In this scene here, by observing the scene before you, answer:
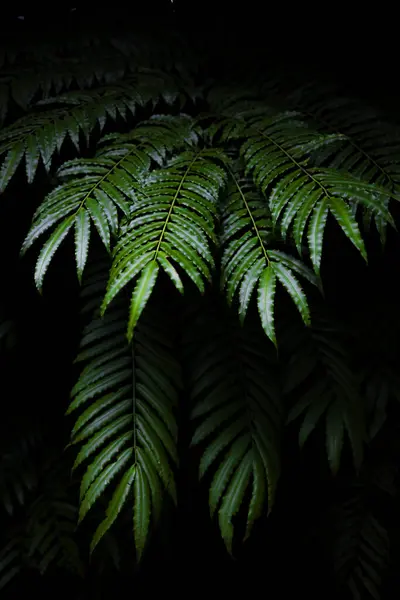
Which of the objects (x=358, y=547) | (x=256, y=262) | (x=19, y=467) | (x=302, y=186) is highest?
(x=302, y=186)

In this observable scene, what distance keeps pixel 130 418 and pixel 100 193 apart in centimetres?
35

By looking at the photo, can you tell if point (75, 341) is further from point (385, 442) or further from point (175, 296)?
point (385, 442)

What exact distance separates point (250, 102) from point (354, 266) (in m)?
0.40

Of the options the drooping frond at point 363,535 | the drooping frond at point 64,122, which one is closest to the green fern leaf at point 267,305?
the drooping frond at point 64,122

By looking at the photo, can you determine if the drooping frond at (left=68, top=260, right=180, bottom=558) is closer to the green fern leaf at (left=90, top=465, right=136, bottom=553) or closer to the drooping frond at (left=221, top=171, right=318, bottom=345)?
the green fern leaf at (left=90, top=465, right=136, bottom=553)

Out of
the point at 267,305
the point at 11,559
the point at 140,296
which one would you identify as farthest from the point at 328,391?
the point at 11,559

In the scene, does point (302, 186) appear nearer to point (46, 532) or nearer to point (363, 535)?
point (363, 535)

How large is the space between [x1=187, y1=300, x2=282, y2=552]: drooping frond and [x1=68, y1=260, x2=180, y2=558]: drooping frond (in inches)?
2.2

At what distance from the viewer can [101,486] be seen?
0.81 m

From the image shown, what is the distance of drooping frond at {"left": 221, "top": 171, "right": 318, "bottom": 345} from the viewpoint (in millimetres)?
649

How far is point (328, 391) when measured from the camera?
96 centimetres

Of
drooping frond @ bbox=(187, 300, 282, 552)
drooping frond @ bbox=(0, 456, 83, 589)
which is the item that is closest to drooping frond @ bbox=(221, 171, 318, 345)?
drooping frond @ bbox=(187, 300, 282, 552)

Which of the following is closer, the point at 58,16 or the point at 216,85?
the point at 216,85

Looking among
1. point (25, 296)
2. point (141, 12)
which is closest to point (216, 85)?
point (141, 12)
